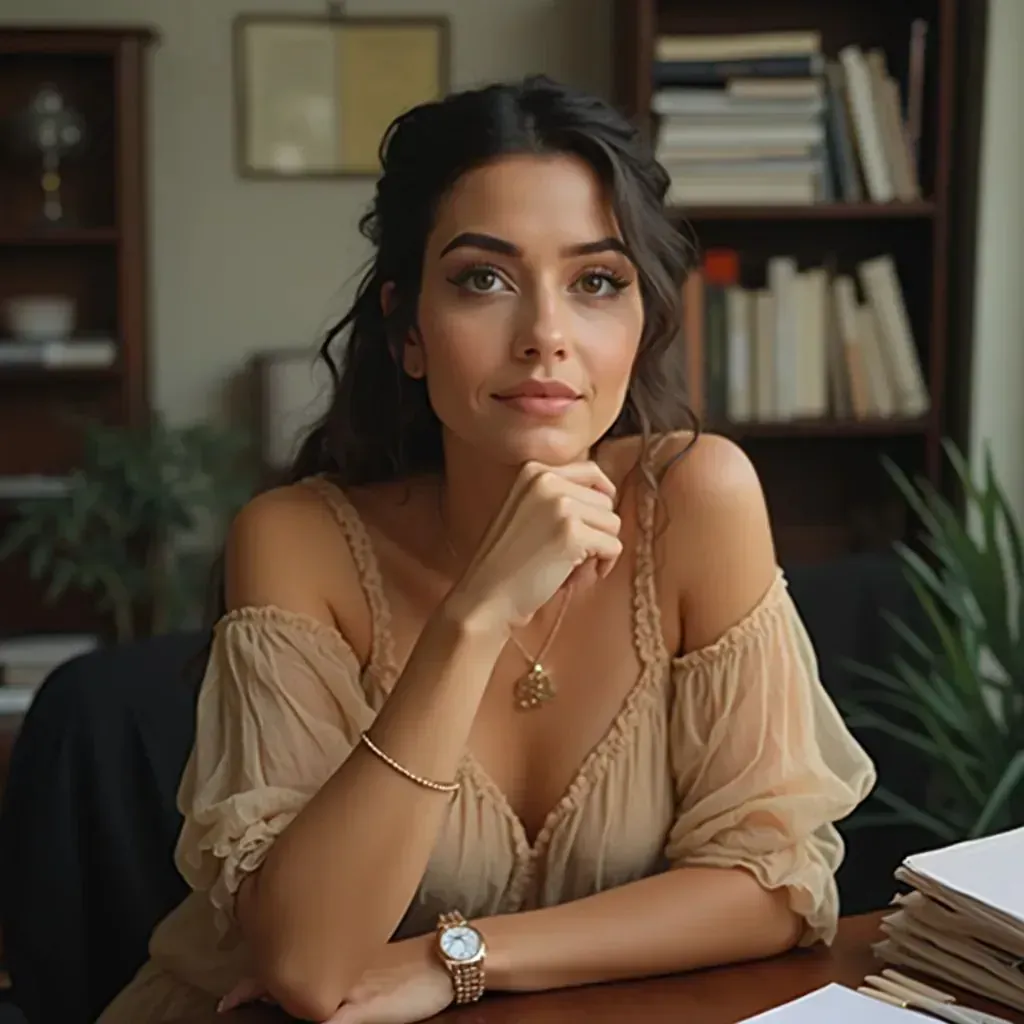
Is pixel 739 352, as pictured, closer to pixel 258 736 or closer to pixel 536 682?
pixel 536 682

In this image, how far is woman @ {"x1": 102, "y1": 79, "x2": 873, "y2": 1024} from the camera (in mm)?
1187

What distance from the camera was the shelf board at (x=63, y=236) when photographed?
2.95 meters

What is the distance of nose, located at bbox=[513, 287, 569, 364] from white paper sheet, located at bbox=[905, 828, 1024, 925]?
450 millimetres

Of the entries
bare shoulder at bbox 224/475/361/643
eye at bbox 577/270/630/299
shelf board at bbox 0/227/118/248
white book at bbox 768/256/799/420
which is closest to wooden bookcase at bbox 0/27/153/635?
shelf board at bbox 0/227/118/248

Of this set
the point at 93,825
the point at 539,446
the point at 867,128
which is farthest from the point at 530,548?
the point at 867,128

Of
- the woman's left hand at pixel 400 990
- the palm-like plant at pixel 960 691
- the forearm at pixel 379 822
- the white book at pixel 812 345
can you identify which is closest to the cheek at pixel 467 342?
the forearm at pixel 379 822

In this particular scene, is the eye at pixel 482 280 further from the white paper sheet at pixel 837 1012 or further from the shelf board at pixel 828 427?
the shelf board at pixel 828 427

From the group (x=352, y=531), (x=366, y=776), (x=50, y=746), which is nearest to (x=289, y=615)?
(x=352, y=531)

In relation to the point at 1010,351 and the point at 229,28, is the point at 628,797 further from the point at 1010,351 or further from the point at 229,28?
the point at 229,28

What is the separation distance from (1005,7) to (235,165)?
1.45 metres

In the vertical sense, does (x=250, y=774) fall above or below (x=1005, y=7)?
below

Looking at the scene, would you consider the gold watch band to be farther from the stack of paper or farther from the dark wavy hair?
the dark wavy hair

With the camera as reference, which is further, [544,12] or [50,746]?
[544,12]

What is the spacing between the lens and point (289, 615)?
1374 mm
